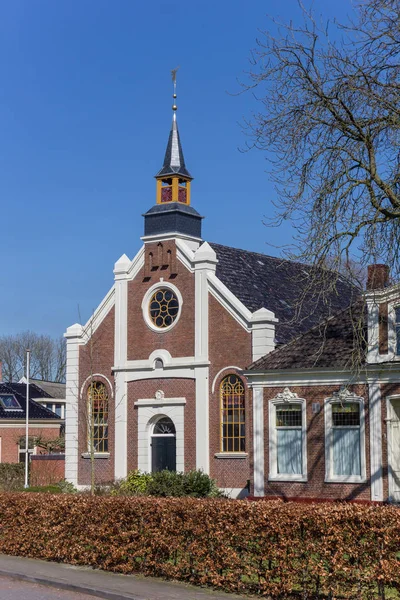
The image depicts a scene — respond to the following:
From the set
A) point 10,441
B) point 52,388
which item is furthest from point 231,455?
point 52,388

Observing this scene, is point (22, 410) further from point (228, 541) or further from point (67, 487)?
point (228, 541)

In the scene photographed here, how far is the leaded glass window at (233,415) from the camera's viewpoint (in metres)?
33.1

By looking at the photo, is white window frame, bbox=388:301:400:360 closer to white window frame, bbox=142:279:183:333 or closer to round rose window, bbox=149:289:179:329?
white window frame, bbox=142:279:183:333

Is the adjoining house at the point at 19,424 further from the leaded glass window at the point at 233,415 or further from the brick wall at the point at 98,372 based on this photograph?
the leaded glass window at the point at 233,415

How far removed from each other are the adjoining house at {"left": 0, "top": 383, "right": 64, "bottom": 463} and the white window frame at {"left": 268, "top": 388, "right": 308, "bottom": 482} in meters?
28.7

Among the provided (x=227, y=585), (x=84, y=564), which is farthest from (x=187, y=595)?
(x=84, y=564)

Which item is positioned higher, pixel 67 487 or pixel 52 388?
pixel 52 388

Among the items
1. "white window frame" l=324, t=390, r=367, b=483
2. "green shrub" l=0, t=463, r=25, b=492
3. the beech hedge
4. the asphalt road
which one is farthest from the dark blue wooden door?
the asphalt road

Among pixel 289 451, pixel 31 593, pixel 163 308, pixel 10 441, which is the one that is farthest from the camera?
pixel 10 441

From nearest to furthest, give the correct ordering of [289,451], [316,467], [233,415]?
[316,467] → [289,451] → [233,415]

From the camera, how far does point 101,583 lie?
1534 cm

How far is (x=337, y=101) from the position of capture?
61.8 feet

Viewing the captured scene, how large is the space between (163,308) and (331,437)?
10.7 meters

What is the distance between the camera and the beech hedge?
499 inches
